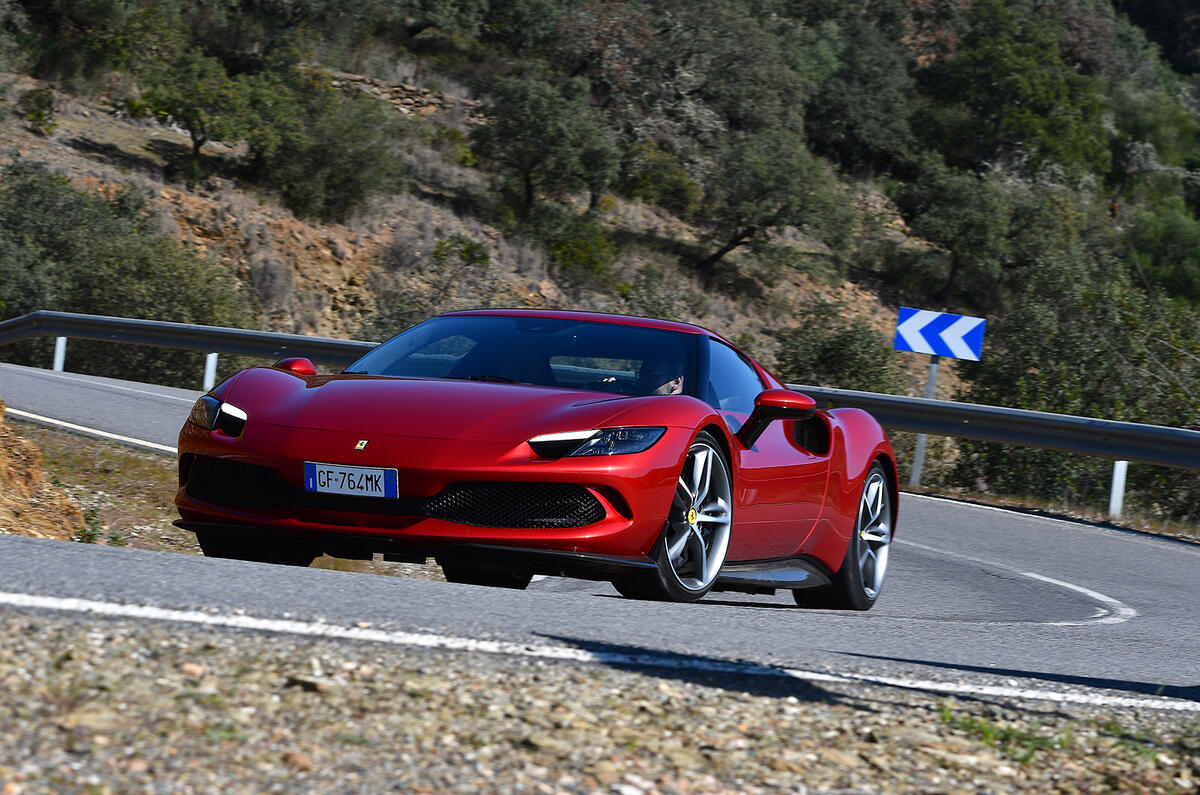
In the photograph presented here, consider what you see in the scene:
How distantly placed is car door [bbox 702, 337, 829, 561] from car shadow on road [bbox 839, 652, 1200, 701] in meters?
1.55

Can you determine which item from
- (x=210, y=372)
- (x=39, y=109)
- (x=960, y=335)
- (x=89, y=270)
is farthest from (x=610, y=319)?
(x=39, y=109)

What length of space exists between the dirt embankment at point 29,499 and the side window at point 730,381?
3075 mm

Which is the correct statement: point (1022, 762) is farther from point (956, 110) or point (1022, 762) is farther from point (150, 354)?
point (956, 110)

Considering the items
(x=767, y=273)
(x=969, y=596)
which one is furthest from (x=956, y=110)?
(x=969, y=596)

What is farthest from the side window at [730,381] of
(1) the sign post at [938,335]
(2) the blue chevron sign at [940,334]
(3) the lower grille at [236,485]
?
(2) the blue chevron sign at [940,334]

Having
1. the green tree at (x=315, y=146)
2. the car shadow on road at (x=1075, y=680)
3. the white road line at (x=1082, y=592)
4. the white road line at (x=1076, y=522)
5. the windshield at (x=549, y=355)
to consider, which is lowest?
the white road line at (x=1076, y=522)

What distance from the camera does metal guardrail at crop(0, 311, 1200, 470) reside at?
1226 cm

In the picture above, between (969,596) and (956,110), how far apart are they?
63.3m

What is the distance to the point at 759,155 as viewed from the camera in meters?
50.5

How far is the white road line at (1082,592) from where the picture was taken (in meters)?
7.06

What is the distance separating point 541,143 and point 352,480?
41.7 meters

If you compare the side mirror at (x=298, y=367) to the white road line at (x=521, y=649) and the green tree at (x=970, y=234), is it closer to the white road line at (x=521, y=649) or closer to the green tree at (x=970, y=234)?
the white road line at (x=521, y=649)

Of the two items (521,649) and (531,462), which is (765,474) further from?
(521,649)

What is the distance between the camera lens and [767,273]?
49000 millimetres
